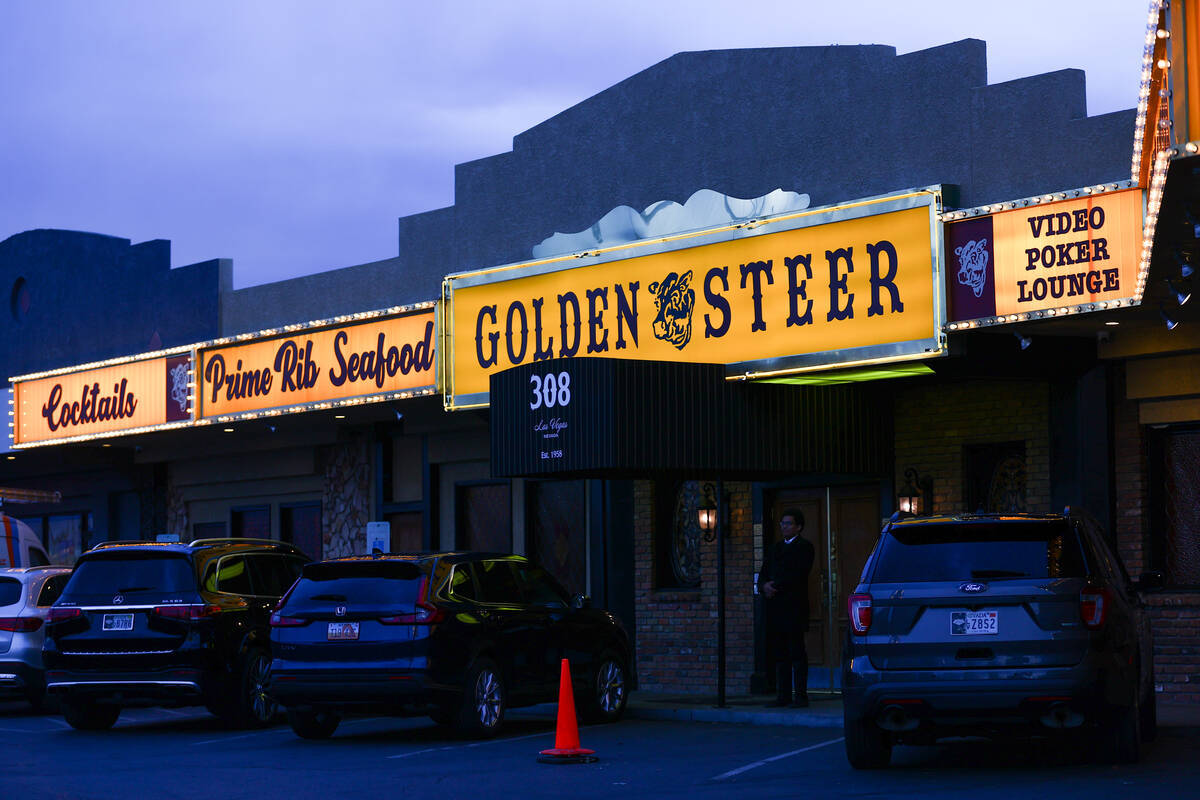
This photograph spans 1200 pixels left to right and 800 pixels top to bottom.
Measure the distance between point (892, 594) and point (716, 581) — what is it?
9.77 metres

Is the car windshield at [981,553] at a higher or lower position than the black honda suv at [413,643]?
higher

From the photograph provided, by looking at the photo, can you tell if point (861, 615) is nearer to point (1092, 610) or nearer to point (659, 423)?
point (1092, 610)

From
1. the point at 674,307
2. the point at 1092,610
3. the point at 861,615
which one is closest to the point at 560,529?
the point at 674,307

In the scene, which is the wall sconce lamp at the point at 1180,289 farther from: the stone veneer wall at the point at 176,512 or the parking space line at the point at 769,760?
the stone veneer wall at the point at 176,512

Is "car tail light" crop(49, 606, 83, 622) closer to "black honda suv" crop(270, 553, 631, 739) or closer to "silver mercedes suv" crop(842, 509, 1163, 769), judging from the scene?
"black honda suv" crop(270, 553, 631, 739)

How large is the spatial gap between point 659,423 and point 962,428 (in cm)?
380

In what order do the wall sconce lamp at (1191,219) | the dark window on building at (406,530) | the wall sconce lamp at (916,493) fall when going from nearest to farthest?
1. the wall sconce lamp at (1191,219)
2. the wall sconce lamp at (916,493)
3. the dark window on building at (406,530)

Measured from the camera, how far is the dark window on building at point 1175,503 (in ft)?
58.3

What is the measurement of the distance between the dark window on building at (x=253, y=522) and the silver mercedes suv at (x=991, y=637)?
17843mm

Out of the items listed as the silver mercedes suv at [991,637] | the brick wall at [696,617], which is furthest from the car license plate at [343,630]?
the brick wall at [696,617]

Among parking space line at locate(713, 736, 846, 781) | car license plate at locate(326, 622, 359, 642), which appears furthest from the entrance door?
car license plate at locate(326, 622, 359, 642)

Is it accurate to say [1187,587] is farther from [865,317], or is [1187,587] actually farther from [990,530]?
[990,530]

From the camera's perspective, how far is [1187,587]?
1769 centimetres

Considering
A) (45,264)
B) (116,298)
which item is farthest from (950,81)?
(45,264)
